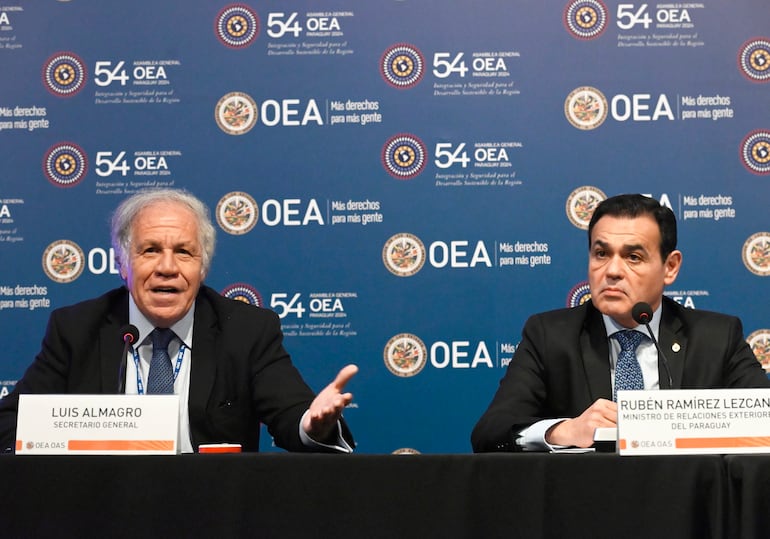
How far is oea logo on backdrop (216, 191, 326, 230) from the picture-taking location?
4.39 m

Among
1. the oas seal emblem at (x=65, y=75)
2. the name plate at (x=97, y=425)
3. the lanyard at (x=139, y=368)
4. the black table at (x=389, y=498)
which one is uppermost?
the oas seal emblem at (x=65, y=75)

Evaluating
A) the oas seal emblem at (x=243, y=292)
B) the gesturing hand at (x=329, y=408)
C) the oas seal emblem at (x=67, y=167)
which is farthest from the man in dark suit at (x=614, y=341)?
the oas seal emblem at (x=67, y=167)

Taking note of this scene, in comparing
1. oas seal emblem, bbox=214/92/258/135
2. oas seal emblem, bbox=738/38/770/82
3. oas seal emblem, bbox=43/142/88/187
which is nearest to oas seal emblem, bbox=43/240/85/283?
oas seal emblem, bbox=43/142/88/187

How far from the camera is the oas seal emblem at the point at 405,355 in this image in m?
4.30

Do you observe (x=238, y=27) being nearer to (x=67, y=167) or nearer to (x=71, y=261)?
(x=67, y=167)

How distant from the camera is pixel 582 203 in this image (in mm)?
Answer: 4328

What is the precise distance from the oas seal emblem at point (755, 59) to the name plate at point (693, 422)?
278 centimetres

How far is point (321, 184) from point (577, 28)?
1.46 m

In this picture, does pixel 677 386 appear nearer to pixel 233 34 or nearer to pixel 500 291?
pixel 500 291

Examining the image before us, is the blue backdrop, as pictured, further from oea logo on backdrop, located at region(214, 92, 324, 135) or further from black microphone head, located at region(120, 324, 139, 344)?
black microphone head, located at region(120, 324, 139, 344)

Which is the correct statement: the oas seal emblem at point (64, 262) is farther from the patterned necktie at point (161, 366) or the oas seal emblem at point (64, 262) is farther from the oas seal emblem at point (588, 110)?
the oas seal emblem at point (588, 110)

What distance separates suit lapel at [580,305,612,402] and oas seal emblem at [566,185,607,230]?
113 cm

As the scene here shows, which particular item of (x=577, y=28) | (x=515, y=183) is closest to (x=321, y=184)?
(x=515, y=183)

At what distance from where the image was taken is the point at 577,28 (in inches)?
174
